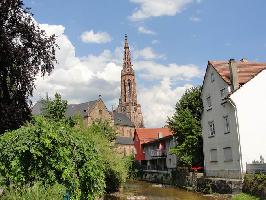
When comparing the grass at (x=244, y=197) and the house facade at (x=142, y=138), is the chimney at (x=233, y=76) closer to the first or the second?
the grass at (x=244, y=197)

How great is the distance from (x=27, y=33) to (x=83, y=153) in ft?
33.4

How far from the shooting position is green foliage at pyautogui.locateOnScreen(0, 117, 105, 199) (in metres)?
17.4

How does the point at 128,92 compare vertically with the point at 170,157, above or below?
above

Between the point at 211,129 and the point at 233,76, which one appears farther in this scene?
the point at 211,129

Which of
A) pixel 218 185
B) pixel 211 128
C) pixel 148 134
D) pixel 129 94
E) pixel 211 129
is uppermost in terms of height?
pixel 129 94

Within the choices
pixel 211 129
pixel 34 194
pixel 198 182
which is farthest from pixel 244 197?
pixel 34 194


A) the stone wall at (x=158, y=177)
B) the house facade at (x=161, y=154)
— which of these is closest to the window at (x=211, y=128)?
the stone wall at (x=158, y=177)

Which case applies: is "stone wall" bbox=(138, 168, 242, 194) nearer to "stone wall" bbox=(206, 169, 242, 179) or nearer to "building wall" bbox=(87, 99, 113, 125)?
"stone wall" bbox=(206, 169, 242, 179)

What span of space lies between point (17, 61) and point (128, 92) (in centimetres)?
14135

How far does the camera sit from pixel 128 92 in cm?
16538

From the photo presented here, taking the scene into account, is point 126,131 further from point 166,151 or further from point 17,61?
point 17,61

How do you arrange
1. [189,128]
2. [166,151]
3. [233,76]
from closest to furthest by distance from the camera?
[233,76], [189,128], [166,151]

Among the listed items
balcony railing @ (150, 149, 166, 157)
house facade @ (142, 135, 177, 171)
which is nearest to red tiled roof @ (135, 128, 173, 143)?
house facade @ (142, 135, 177, 171)

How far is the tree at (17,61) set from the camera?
23350 mm
